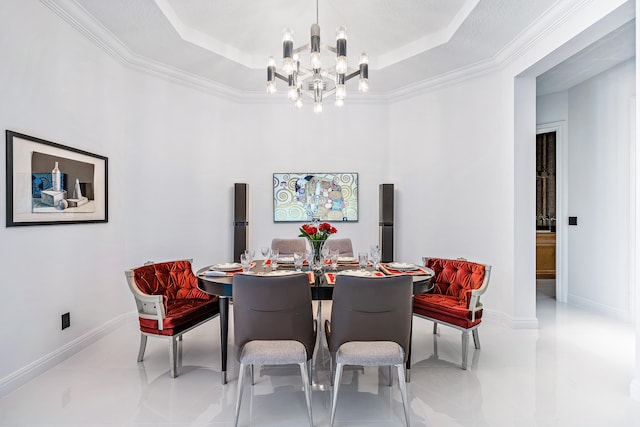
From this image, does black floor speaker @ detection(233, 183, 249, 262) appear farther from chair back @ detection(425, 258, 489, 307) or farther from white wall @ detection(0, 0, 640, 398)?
chair back @ detection(425, 258, 489, 307)

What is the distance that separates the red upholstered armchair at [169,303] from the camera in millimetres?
2572

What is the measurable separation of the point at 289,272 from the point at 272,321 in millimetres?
622

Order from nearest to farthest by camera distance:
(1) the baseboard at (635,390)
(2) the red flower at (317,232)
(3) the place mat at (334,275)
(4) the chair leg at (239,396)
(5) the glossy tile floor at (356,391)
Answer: (4) the chair leg at (239,396) < (5) the glossy tile floor at (356,391) < (1) the baseboard at (635,390) < (3) the place mat at (334,275) < (2) the red flower at (317,232)

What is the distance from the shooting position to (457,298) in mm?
3076

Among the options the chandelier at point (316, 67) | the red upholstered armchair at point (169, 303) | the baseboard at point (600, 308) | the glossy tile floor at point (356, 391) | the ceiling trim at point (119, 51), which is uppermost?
the ceiling trim at point (119, 51)

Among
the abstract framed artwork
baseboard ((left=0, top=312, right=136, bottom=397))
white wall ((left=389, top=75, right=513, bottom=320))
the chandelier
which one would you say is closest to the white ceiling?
white wall ((left=389, top=75, right=513, bottom=320))

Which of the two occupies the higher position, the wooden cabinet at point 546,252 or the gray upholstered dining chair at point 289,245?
the gray upholstered dining chair at point 289,245

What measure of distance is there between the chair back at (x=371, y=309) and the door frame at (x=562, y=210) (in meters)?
3.95

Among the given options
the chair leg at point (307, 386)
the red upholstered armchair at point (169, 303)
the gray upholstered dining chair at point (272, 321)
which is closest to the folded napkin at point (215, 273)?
the red upholstered armchair at point (169, 303)

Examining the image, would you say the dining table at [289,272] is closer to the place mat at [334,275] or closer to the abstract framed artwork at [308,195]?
the place mat at [334,275]

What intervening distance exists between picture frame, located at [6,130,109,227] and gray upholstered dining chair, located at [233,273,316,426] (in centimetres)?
179

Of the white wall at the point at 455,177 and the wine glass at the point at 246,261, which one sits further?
the white wall at the point at 455,177

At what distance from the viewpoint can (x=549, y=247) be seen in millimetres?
6469

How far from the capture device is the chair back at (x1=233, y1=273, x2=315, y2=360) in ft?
6.51
